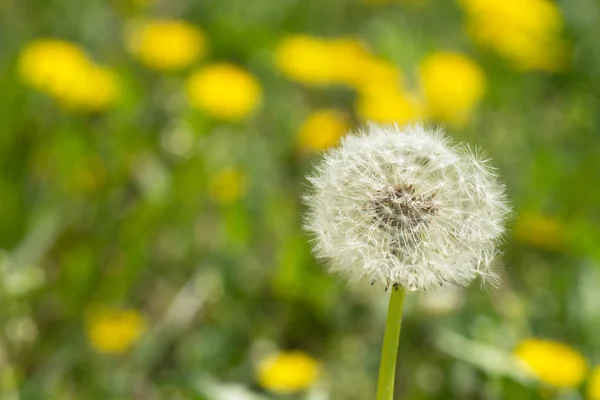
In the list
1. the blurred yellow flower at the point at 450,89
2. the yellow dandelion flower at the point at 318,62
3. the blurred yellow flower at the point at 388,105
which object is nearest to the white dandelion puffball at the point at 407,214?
the blurred yellow flower at the point at 388,105

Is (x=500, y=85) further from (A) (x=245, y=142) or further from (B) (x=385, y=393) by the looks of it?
(B) (x=385, y=393)

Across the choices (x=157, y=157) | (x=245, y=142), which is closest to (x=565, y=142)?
(x=245, y=142)

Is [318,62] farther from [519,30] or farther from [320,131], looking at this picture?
[519,30]

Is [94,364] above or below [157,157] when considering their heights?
below

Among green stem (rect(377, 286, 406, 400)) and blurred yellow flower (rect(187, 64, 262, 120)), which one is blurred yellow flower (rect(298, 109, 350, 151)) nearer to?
blurred yellow flower (rect(187, 64, 262, 120))

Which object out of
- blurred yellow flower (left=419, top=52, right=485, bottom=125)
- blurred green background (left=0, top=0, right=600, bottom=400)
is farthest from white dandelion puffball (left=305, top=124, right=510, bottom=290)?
blurred yellow flower (left=419, top=52, right=485, bottom=125)

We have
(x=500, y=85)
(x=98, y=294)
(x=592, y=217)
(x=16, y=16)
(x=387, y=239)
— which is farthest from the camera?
(x=16, y=16)

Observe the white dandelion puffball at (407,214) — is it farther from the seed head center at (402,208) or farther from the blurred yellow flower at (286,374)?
the blurred yellow flower at (286,374)
